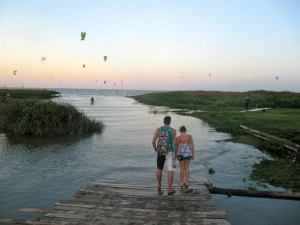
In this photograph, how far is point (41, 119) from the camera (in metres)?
27.7

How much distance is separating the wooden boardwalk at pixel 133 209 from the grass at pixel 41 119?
18.4 meters

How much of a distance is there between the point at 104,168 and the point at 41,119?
12477mm

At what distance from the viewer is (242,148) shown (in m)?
22.5

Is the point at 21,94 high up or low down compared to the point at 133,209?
up

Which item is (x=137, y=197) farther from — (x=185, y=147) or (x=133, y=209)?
(x=185, y=147)

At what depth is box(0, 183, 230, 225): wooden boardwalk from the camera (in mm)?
7695

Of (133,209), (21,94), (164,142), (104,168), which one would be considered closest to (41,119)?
(104,168)

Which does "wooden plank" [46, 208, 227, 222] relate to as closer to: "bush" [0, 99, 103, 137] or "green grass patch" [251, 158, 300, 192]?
"green grass patch" [251, 158, 300, 192]

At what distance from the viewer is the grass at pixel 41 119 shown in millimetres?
27422

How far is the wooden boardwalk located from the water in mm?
2216

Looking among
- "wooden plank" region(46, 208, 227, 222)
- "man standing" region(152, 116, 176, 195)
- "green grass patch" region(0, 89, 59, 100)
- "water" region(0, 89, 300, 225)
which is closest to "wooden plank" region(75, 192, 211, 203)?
"man standing" region(152, 116, 176, 195)

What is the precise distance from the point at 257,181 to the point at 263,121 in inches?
710

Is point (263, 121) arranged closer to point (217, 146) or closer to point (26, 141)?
point (217, 146)

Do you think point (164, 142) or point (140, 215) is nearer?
point (140, 215)
